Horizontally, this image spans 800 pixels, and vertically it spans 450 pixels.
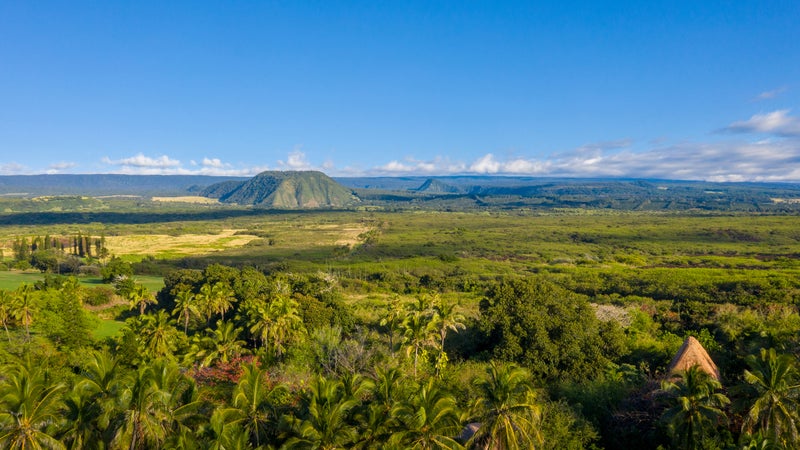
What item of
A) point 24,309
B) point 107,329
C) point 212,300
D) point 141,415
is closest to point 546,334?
point 141,415

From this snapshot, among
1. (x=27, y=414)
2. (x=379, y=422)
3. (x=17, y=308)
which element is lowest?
(x=17, y=308)

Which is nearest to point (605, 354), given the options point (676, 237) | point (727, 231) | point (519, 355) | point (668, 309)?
point (519, 355)

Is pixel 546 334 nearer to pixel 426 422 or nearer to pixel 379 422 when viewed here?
pixel 426 422

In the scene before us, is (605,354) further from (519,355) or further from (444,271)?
(444,271)

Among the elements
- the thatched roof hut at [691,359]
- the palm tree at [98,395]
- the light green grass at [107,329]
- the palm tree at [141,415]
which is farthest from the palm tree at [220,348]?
the thatched roof hut at [691,359]

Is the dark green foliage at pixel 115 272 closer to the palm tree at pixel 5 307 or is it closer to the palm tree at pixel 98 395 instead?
the palm tree at pixel 5 307

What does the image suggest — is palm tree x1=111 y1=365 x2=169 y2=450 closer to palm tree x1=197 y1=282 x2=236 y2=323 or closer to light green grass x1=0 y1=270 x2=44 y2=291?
palm tree x1=197 y1=282 x2=236 y2=323
